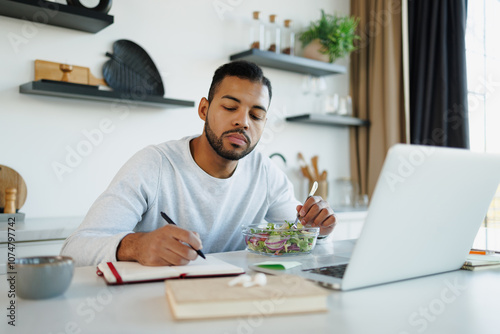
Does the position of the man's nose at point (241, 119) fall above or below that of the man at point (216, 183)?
above

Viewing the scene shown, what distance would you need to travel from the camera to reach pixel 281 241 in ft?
3.99

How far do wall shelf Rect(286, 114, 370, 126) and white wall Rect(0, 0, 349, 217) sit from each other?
0.36 feet

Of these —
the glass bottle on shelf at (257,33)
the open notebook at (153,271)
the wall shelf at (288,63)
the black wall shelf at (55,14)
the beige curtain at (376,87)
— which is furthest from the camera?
the beige curtain at (376,87)

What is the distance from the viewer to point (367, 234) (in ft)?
2.61

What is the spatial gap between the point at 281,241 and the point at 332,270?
0.79 feet

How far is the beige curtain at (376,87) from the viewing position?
3502 millimetres

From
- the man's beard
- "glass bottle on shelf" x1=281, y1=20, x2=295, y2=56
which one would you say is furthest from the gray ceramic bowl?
"glass bottle on shelf" x1=281, y1=20, x2=295, y2=56

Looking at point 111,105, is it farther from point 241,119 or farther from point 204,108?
Answer: point 241,119

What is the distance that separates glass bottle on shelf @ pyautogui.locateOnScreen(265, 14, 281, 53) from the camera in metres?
3.25

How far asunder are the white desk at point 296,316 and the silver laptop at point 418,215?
0.17 ft

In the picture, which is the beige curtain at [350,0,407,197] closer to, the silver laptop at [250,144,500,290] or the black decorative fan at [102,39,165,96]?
the black decorative fan at [102,39,165,96]

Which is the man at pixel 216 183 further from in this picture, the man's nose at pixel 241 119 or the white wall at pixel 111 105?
the white wall at pixel 111 105

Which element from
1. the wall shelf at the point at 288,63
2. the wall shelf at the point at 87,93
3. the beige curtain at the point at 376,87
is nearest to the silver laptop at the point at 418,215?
the wall shelf at the point at 87,93

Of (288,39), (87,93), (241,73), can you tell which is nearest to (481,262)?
(241,73)
